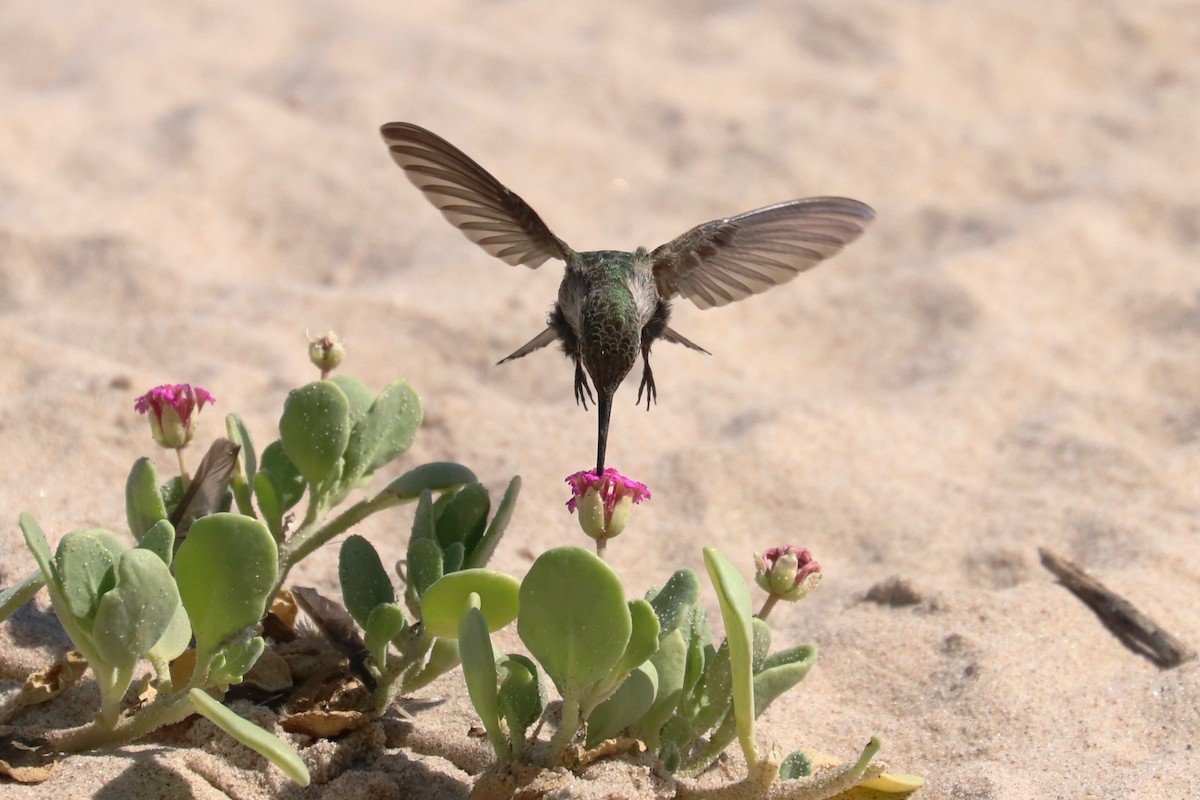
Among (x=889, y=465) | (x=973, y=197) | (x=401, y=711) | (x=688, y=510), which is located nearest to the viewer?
(x=401, y=711)

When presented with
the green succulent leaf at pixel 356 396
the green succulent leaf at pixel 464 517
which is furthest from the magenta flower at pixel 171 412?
the green succulent leaf at pixel 464 517

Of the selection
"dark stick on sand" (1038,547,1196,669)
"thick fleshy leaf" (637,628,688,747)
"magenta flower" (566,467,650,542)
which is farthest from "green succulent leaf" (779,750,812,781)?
"dark stick on sand" (1038,547,1196,669)

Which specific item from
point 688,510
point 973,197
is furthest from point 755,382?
point 973,197

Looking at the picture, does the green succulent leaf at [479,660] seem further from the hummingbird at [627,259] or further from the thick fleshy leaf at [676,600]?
the hummingbird at [627,259]

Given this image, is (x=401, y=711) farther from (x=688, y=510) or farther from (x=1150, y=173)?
(x=1150, y=173)

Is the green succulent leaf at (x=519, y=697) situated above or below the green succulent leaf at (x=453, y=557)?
below

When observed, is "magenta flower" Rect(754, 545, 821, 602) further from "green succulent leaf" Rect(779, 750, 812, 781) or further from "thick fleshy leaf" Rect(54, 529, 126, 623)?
"thick fleshy leaf" Rect(54, 529, 126, 623)

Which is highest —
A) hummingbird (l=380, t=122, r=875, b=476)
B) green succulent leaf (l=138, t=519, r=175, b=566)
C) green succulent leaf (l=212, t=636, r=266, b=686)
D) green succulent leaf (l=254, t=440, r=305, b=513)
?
hummingbird (l=380, t=122, r=875, b=476)
